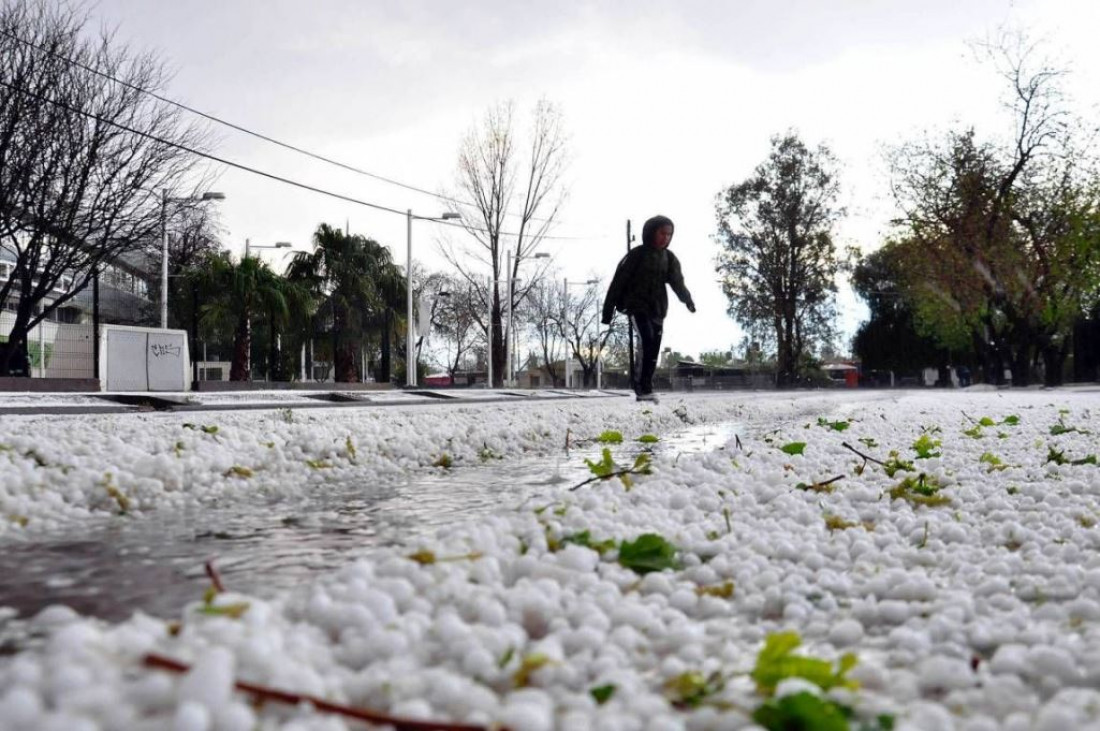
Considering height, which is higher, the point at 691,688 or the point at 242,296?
the point at 242,296

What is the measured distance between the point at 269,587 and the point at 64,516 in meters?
1.11

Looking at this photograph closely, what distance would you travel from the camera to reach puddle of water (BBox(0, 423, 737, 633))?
1.33 metres

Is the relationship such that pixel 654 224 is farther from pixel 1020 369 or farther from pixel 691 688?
pixel 1020 369

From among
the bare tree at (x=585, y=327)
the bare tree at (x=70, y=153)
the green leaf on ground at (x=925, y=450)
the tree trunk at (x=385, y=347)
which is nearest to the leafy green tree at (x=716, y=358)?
the bare tree at (x=585, y=327)

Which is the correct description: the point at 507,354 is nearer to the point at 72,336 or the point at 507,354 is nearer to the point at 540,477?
the point at 72,336

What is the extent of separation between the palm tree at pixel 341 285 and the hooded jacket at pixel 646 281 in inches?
947

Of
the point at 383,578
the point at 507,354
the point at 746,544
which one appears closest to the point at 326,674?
the point at 383,578

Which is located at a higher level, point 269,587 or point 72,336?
point 72,336

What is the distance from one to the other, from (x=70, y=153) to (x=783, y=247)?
29688 mm

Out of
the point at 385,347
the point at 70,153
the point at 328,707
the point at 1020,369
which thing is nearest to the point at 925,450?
the point at 328,707

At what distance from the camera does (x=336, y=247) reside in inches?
1227

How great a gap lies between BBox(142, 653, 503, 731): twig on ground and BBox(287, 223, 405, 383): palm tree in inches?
1201

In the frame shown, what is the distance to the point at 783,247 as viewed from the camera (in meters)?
38.0

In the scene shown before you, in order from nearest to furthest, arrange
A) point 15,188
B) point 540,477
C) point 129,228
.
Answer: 1. point 540,477
2. point 15,188
3. point 129,228
